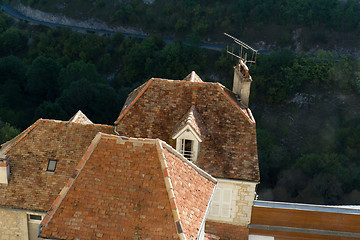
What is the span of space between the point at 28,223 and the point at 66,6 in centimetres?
6778

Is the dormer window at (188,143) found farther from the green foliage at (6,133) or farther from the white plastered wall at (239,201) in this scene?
the green foliage at (6,133)

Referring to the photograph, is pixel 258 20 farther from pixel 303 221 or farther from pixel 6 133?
pixel 303 221

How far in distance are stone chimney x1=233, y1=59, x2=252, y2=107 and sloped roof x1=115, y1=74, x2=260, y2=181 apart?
0.64 meters

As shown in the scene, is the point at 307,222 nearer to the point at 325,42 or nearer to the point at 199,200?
the point at 199,200

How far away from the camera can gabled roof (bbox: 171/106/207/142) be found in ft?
58.2

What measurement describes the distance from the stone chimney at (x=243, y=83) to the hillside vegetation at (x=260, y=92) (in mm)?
29136

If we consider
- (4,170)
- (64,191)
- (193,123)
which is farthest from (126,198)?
(4,170)

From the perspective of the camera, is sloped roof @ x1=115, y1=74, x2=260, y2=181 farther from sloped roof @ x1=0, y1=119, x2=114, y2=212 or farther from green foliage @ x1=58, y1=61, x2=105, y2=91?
green foliage @ x1=58, y1=61, x2=105, y2=91

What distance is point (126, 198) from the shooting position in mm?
11883

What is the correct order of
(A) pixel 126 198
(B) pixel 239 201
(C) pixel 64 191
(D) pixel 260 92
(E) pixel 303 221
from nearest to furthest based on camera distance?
(A) pixel 126 198 < (C) pixel 64 191 < (B) pixel 239 201 < (E) pixel 303 221 < (D) pixel 260 92

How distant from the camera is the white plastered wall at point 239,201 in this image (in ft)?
59.6

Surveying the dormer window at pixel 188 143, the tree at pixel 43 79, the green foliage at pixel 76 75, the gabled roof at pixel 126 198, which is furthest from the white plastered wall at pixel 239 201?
the tree at pixel 43 79

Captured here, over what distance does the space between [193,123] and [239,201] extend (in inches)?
168

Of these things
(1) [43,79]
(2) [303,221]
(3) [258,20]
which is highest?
(3) [258,20]
